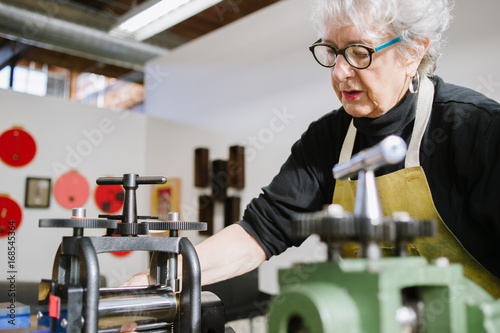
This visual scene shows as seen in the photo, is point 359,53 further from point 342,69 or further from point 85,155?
point 85,155

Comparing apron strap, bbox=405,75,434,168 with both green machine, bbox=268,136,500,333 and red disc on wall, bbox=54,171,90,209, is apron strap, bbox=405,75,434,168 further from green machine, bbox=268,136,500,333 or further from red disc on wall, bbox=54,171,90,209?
red disc on wall, bbox=54,171,90,209

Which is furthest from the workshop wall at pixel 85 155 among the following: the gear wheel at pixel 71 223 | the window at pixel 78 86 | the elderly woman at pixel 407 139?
the gear wheel at pixel 71 223

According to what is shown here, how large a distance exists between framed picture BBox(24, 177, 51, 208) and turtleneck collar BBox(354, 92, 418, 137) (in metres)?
3.52

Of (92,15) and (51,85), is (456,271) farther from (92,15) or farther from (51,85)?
(51,85)

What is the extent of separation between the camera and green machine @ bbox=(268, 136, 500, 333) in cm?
62

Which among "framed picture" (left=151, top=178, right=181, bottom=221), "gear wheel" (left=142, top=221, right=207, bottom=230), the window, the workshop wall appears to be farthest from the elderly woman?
the window

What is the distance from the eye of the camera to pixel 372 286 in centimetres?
62

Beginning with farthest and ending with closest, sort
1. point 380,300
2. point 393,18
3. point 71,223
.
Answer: point 393,18 < point 71,223 < point 380,300

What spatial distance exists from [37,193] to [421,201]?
3678 mm

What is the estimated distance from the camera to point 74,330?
2.63 ft

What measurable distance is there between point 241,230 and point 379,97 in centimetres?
54

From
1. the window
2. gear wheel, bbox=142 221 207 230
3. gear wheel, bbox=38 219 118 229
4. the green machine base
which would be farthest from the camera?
the window

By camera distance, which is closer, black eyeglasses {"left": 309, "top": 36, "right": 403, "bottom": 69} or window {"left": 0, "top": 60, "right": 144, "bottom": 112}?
black eyeglasses {"left": 309, "top": 36, "right": 403, "bottom": 69}

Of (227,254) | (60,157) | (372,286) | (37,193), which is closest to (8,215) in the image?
(37,193)
